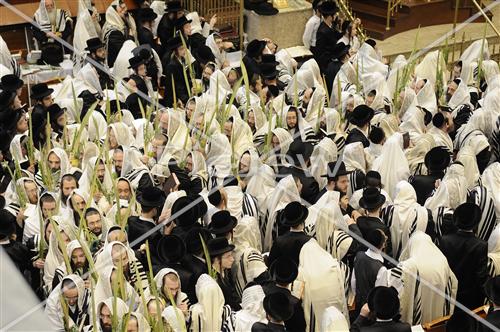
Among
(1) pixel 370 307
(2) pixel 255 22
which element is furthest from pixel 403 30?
(1) pixel 370 307

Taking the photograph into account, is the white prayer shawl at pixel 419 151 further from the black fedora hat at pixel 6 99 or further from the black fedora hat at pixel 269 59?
the black fedora hat at pixel 6 99

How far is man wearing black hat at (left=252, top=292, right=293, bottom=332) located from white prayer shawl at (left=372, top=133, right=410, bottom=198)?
324 centimetres

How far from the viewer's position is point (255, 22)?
13891mm

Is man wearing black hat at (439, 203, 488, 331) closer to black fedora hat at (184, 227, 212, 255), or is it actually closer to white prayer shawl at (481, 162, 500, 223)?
white prayer shawl at (481, 162, 500, 223)

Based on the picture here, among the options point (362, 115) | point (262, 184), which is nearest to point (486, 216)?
point (362, 115)

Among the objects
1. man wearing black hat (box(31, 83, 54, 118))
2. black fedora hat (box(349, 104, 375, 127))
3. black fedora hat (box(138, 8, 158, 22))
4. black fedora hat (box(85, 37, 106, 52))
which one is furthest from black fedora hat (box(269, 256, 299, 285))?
black fedora hat (box(138, 8, 158, 22))

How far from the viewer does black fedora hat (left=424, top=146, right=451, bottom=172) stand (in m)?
8.73

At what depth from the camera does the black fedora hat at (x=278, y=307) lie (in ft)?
20.1

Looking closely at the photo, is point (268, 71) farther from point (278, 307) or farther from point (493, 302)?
point (278, 307)

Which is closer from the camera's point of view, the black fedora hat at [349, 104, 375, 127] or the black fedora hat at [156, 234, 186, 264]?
the black fedora hat at [156, 234, 186, 264]

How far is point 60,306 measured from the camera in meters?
6.76

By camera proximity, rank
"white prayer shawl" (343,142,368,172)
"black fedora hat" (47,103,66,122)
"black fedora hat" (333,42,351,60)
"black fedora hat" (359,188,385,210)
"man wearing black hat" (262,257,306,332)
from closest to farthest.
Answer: "man wearing black hat" (262,257,306,332) < "black fedora hat" (359,188,385,210) < "white prayer shawl" (343,142,368,172) < "black fedora hat" (47,103,66,122) < "black fedora hat" (333,42,351,60)

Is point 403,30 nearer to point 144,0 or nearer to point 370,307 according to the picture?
point 144,0

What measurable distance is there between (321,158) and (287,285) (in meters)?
2.92
